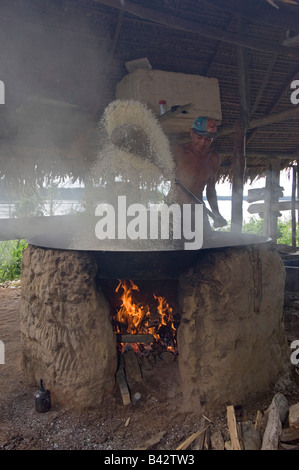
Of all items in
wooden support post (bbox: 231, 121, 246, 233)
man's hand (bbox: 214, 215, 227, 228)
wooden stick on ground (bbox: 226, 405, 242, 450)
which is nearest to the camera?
wooden stick on ground (bbox: 226, 405, 242, 450)

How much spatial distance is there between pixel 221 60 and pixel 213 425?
3.91 meters

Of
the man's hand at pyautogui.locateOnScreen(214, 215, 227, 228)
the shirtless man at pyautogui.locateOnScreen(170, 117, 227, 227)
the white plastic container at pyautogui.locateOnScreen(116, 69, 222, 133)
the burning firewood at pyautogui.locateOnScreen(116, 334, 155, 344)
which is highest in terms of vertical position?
the white plastic container at pyautogui.locateOnScreen(116, 69, 222, 133)

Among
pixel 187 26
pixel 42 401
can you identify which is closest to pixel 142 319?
pixel 42 401

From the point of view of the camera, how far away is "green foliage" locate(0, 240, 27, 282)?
694cm

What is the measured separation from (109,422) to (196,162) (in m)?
2.45

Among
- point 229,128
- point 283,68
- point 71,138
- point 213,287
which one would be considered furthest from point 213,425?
point 283,68

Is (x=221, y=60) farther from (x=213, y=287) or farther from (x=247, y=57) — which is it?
(x=213, y=287)

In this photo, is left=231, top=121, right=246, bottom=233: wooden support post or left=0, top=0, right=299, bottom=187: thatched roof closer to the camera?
left=0, top=0, right=299, bottom=187: thatched roof

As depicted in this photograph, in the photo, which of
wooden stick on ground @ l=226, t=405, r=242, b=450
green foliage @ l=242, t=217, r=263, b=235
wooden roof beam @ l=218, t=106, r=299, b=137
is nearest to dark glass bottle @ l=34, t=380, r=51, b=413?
wooden stick on ground @ l=226, t=405, r=242, b=450

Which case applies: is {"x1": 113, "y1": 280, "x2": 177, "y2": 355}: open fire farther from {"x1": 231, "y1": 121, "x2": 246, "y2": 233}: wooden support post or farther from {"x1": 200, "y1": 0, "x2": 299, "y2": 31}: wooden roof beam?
{"x1": 200, "y1": 0, "x2": 299, "y2": 31}: wooden roof beam

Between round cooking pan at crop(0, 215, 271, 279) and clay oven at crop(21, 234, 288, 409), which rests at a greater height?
round cooking pan at crop(0, 215, 271, 279)

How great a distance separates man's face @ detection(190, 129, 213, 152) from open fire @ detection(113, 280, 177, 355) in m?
1.53

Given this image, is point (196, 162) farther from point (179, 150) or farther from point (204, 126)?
point (204, 126)

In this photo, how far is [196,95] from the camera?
401 cm
